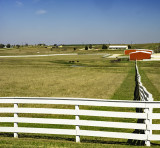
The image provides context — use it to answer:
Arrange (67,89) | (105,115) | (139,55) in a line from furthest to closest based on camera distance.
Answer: (139,55) < (67,89) < (105,115)

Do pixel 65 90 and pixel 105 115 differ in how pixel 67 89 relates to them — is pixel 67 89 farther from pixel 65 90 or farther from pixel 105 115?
pixel 105 115

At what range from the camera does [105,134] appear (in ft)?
21.2

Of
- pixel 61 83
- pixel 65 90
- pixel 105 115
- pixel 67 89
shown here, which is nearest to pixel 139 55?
pixel 61 83

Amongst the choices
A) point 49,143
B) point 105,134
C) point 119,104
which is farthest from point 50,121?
point 119,104

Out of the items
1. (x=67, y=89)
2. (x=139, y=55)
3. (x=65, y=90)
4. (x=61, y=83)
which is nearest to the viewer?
(x=65, y=90)

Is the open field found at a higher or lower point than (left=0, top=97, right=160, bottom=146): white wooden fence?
lower

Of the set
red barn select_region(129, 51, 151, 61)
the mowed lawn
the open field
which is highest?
red barn select_region(129, 51, 151, 61)

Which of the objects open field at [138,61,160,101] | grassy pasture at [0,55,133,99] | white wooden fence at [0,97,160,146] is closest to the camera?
white wooden fence at [0,97,160,146]

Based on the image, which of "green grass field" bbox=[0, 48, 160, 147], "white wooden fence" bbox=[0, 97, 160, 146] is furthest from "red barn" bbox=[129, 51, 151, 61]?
"white wooden fence" bbox=[0, 97, 160, 146]

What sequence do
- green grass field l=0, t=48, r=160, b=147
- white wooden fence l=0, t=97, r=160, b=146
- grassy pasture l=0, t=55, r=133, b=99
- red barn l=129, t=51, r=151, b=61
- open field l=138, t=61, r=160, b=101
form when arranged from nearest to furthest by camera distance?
white wooden fence l=0, t=97, r=160, b=146
green grass field l=0, t=48, r=160, b=147
open field l=138, t=61, r=160, b=101
grassy pasture l=0, t=55, r=133, b=99
red barn l=129, t=51, r=151, b=61

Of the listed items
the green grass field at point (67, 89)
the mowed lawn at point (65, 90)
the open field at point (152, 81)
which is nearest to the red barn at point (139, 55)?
the open field at point (152, 81)

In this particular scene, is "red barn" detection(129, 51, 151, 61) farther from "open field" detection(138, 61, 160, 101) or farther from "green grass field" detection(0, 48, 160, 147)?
"green grass field" detection(0, 48, 160, 147)

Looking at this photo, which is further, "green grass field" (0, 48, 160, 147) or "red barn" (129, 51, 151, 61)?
"red barn" (129, 51, 151, 61)

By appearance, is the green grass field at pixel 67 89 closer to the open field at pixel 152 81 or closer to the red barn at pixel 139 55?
the open field at pixel 152 81
